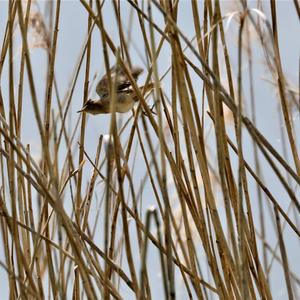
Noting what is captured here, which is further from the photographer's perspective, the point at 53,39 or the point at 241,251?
the point at 53,39

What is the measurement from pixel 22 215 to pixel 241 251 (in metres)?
0.48

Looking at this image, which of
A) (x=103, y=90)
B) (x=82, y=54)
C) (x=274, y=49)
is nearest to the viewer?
(x=274, y=49)

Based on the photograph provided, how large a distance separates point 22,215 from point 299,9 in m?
0.64

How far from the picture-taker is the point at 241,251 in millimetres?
947

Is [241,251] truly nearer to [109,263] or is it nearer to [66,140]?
[109,263]

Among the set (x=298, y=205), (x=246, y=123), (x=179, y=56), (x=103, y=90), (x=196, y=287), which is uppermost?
(x=103, y=90)

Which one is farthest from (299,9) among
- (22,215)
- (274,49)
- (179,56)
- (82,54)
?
(22,215)

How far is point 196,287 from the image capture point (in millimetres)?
1088

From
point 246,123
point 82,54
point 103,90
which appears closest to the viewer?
point 246,123

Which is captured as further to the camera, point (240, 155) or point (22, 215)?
A: point (22, 215)

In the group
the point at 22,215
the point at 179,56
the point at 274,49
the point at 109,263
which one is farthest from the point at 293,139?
the point at 22,215

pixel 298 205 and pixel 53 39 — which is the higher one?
pixel 53 39

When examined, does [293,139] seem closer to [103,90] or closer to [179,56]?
[179,56]

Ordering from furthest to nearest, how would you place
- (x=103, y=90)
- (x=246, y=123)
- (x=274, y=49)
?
(x=103, y=90) → (x=274, y=49) → (x=246, y=123)
